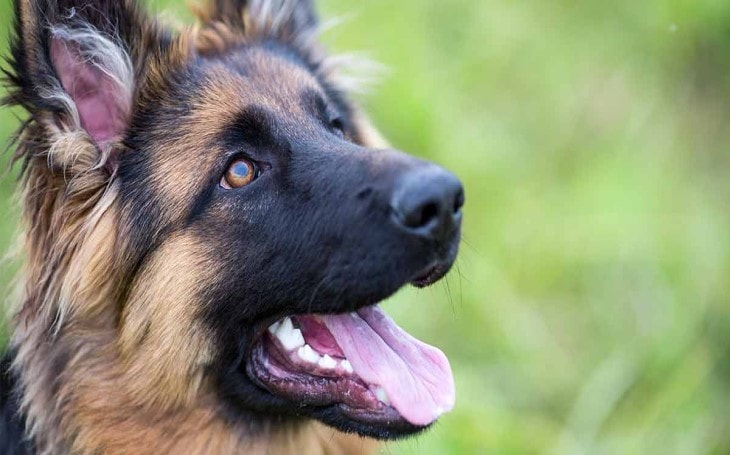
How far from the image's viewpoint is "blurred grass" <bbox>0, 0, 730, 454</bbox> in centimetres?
566

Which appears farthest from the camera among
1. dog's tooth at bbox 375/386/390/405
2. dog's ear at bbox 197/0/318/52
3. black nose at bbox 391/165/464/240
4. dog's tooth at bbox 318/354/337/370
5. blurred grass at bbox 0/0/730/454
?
blurred grass at bbox 0/0/730/454

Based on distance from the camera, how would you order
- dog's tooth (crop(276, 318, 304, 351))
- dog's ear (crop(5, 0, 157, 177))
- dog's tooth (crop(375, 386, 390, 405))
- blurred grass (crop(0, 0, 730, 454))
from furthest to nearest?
blurred grass (crop(0, 0, 730, 454))
dog's tooth (crop(276, 318, 304, 351))
dog's tooth (crop(375, 386, 390, 405))
dog's ear (crop(5, 0, 157, 177))

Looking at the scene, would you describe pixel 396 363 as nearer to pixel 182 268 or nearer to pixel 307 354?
pixel 307 354

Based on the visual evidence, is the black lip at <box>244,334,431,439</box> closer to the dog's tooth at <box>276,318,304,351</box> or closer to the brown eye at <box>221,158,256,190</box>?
the dog's tooth at <box>276,318,304,351</box>

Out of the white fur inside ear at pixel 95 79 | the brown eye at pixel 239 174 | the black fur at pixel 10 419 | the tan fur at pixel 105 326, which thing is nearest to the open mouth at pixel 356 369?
the tan fur at pixel 105 326

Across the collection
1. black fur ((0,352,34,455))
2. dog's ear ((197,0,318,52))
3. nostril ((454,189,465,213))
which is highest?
dog's ear ((197,0,318,52))

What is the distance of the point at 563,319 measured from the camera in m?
6.59

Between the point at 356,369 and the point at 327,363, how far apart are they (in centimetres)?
12

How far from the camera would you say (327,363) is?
3730mm

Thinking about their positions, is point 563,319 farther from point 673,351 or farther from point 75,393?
point 75,393

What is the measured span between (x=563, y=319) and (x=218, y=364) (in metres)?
3.49

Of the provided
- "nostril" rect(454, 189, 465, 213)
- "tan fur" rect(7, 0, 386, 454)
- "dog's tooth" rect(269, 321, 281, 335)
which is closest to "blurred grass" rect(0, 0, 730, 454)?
"tan fur" rect(7, 0, 386, 454)

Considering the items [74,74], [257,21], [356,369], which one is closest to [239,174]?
[74,74]

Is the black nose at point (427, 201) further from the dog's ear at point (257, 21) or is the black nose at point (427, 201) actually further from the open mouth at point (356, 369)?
the dog's ear at point (257, 21)
